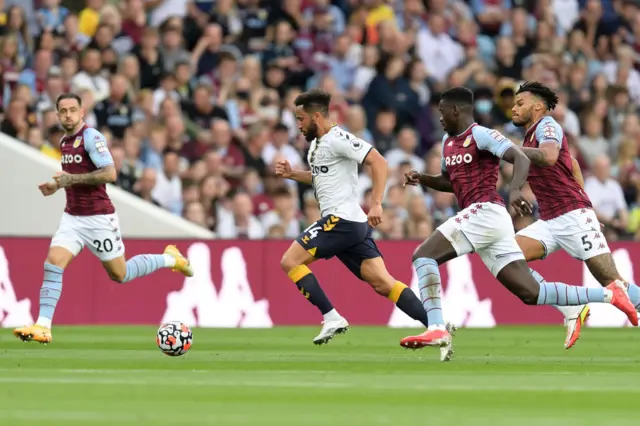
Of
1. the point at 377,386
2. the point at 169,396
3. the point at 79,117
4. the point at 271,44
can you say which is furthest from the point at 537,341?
the point at 271,44

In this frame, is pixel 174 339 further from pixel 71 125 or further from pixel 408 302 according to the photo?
pixel 71 125

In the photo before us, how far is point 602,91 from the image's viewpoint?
2345cm

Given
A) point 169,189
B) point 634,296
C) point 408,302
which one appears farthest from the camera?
point 169,189

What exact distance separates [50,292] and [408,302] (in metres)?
3.24

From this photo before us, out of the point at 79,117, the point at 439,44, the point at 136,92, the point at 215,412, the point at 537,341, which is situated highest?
the point at 439,44

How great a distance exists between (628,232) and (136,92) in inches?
275

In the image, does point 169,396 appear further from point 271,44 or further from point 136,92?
point 271,44

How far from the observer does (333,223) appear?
513 inches

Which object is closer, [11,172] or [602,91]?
[11,172]

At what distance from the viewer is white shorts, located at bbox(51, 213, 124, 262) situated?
45.4 feet

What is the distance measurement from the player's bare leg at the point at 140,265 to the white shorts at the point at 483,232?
374 cm

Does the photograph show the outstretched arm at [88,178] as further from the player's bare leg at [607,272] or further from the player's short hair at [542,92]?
the player's bare leg at [607,272]

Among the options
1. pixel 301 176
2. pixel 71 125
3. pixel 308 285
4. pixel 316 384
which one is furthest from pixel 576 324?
pixel 71 125

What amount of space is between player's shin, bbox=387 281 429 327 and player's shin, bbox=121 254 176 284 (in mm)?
2743
